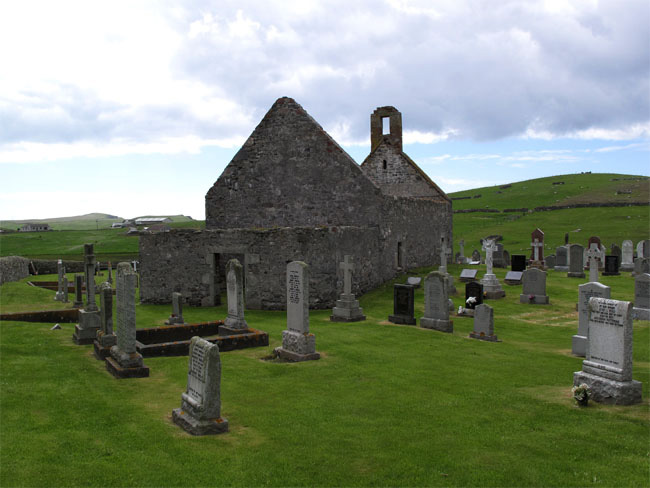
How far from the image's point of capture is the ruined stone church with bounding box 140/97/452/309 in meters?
19.2

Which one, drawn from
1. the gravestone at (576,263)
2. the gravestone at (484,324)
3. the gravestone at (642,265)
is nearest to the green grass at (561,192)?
the gravestone at (642,265)

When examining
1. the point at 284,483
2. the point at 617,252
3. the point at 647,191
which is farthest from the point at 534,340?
the point at 647,191

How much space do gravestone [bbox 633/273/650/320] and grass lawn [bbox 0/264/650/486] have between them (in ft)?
13.3

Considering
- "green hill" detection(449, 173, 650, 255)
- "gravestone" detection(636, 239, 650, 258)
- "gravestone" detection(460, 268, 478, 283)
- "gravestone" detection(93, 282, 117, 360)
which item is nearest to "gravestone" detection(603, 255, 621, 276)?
"gravestone" detection(636, 239, 650, 258)

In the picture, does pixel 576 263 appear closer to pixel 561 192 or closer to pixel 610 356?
pixel 610 356

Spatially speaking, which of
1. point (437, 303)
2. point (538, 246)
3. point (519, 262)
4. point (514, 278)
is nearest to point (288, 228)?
point (437, 303)

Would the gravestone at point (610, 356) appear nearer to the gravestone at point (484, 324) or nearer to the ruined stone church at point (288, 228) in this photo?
the gravestone at point (484, 324)

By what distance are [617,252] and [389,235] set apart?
1623 centimetres

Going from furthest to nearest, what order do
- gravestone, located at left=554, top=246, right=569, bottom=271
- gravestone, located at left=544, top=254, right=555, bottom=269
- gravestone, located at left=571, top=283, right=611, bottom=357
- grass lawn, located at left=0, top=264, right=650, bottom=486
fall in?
gravestone, located at left=544, top=254, right=555, bottom=269, gravestone, located at left=554, top=246, right=569, bottom=271, gravestone, located at left=571, top=283, right=611, bottom=357, grass lawn, located at left=0, top=264, right=650, bottom=486

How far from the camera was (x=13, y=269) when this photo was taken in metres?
33.5

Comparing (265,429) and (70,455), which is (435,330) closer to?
(265,429)

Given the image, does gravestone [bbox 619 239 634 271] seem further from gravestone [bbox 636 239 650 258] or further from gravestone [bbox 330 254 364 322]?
gravestone [bbox 330 254 364 322]

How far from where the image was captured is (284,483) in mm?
5707

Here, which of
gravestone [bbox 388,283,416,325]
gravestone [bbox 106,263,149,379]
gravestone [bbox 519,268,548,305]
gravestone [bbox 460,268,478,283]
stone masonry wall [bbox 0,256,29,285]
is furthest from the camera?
stone masonry wall [bbox 0,256,29,285]
